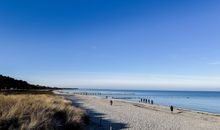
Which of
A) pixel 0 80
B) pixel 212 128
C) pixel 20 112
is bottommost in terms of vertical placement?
pixel 212 128

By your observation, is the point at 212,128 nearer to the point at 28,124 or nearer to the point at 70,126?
the point at 70,126

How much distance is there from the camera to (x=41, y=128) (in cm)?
1059

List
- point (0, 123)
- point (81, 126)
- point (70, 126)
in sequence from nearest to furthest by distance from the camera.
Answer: point (0, 123) → point (70, 126) → point (81, 126)

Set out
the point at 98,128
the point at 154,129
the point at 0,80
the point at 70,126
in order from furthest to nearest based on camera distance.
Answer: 1. the point at 0,80
2. the point at 154,129
3. the point at 98,128
4. the point at 70,126

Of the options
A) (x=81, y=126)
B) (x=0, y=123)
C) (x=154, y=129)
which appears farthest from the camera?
(x=154, y=129)

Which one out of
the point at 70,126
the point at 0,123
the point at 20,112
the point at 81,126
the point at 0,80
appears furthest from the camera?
the point at 0,80

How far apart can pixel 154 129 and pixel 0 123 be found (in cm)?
1078

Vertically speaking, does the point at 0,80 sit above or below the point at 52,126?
above

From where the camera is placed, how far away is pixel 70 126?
13141mm

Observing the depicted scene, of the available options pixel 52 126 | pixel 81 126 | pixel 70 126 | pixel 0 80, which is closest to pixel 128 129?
pixel 81 126

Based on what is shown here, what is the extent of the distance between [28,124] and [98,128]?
660cm

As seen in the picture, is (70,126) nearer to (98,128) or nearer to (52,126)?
(52,126)

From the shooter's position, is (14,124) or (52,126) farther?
(52,126)

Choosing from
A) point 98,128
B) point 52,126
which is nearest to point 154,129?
point 98,128
